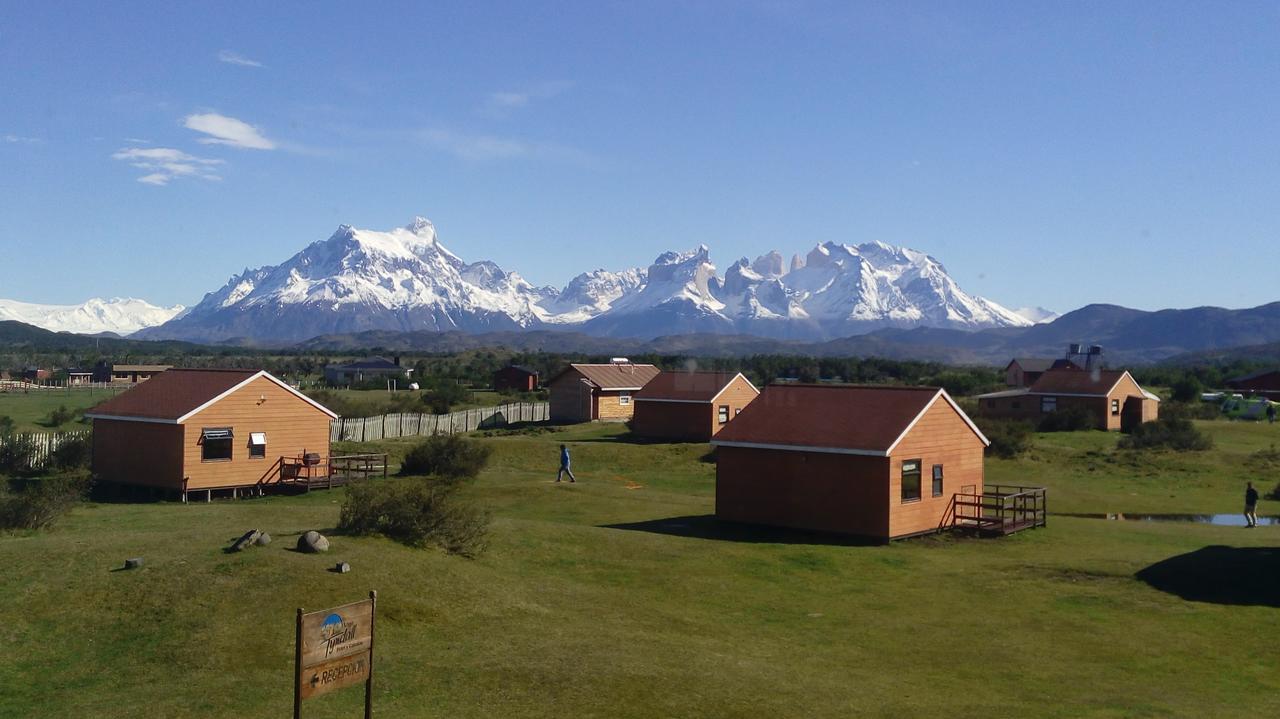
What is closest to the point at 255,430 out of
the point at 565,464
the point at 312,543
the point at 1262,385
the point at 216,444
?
the point at 216,444

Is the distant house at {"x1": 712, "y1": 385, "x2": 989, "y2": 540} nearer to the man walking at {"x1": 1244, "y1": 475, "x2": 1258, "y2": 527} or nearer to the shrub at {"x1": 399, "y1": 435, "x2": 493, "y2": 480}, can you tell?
the man walking at {"x1": 1244, "y1": 475, "x2": 1258, "y2": 527}

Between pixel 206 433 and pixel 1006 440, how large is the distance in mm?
36733

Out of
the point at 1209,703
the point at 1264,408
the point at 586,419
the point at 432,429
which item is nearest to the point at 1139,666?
the point at 1209,703

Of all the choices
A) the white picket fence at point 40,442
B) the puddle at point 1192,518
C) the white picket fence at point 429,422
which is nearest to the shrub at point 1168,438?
the puddle at point 1192,518

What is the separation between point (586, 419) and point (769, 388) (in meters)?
37.8

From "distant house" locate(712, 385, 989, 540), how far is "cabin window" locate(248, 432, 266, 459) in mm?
17275

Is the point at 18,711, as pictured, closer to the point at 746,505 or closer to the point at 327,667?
the point at 327,667

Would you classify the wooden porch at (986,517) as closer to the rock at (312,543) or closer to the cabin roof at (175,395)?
the rock at (312,543)

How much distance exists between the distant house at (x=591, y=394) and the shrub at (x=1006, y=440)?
2308cm

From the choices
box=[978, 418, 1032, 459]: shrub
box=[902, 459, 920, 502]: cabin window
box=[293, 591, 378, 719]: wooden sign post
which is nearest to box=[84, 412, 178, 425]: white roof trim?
box=[902, 459, 920, 502]: cabin window

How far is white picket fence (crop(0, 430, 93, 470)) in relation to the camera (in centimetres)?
4272

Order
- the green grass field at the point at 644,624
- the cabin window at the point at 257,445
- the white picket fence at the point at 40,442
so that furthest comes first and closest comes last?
the white picket fence at the point at 40,442 → the cabin window at the point at 257,445 → the green grass field at the point at 644,624

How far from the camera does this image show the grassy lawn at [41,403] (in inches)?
2407

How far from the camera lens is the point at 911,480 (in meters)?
31.2
